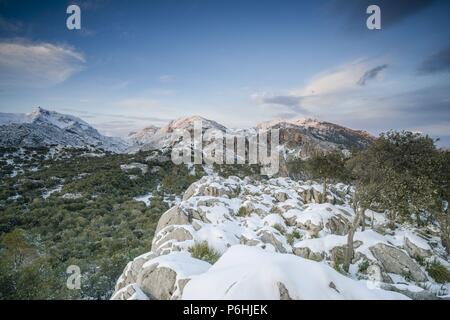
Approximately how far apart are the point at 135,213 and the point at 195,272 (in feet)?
80.4

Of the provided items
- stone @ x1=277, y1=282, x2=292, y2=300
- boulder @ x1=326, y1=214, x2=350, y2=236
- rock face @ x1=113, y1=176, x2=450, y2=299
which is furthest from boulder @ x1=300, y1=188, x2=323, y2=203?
stone @ x1=277, y1=282, x2=292, y2=300

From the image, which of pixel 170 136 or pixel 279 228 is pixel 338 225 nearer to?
pixel 279 228

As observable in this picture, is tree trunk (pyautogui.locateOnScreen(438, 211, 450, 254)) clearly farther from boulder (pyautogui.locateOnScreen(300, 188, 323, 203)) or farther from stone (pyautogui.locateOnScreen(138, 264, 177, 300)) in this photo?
stone (pyautogui.locateOnScreen(138, 264, 177, 300))

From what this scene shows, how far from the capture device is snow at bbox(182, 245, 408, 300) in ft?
14.4

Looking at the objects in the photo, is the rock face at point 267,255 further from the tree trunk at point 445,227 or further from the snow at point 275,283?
the tree trunk at point 445,227

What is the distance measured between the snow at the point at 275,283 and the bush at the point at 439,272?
12.0 m

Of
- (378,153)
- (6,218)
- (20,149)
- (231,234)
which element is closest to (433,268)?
(378,153)

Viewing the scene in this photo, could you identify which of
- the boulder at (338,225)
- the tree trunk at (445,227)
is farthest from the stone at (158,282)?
the tree trunk at (445,227)

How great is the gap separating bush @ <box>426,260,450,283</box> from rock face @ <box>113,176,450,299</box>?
831mm

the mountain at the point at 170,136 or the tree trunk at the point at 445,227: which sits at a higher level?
the mountain at the point at 170,136

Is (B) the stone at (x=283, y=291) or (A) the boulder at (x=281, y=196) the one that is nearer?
(B) the stone at (x=283, y=291)

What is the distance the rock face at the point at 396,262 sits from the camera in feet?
42.2

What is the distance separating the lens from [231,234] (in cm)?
1466
